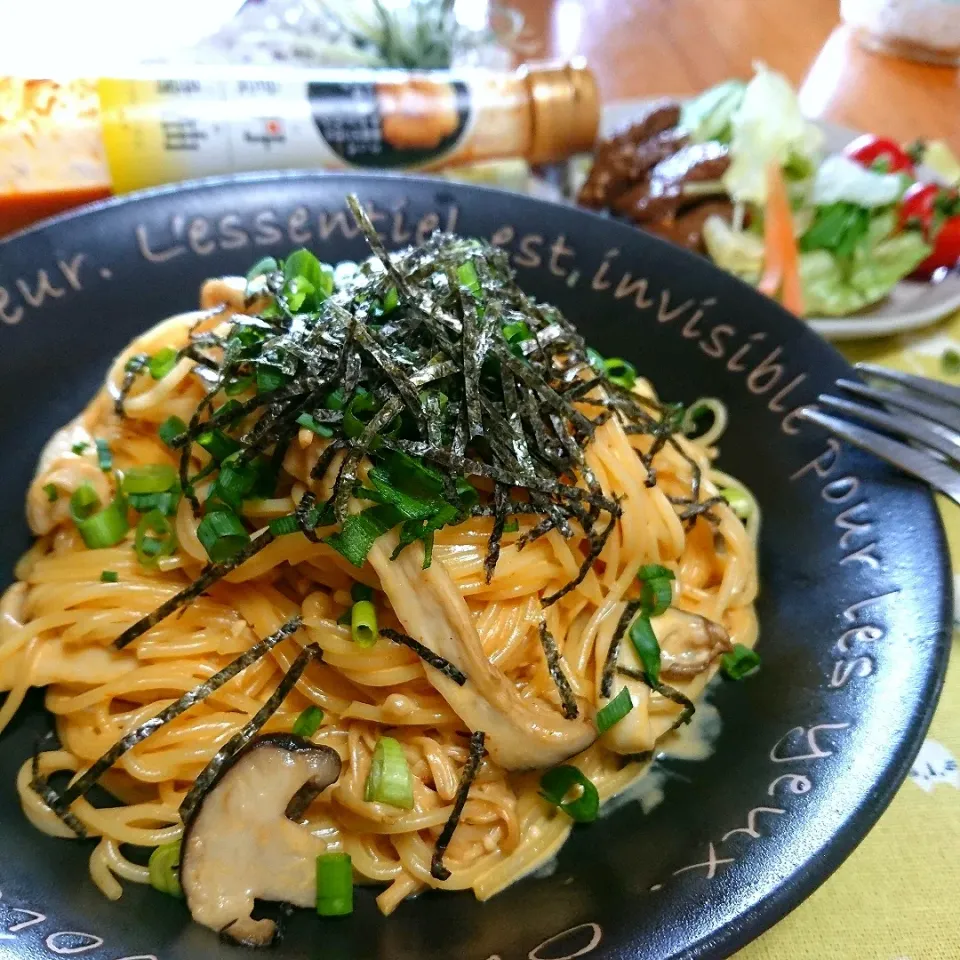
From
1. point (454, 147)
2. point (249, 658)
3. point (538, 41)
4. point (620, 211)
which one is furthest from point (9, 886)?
point (538, 41)

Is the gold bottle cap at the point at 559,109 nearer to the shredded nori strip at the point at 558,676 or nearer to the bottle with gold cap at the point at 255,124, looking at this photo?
the bottle with gold cap at the point at 255,124

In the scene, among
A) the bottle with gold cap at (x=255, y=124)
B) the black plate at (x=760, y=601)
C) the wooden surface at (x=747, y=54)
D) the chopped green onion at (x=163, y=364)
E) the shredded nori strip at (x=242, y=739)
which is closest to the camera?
the black plate at (x=760, y=601)

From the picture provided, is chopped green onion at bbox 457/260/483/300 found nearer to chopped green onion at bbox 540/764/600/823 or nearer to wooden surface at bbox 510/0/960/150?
chopped green onion at bbox 540/764/600/823

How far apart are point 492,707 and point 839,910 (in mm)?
844

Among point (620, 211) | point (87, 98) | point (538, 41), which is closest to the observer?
point (87, 98)

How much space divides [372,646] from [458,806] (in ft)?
1.24

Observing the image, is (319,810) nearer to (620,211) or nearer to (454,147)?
(454,147)

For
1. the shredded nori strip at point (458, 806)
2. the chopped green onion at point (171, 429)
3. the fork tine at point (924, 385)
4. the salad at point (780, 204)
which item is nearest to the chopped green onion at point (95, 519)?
the chopped green onion at point (171, 429)

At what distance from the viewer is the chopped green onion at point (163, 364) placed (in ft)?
7.13

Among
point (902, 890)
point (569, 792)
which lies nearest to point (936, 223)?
point (902, 890)

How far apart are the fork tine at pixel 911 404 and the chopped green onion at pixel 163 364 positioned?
1809mm

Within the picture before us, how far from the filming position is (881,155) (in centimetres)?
397

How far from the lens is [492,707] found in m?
1.70

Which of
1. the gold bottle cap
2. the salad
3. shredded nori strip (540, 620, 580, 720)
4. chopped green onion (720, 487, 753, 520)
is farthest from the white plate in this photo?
shredded nori strip (540, 620, 580, 720)
